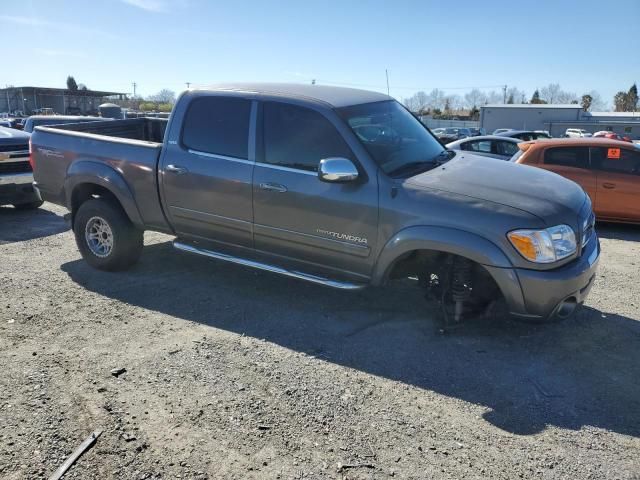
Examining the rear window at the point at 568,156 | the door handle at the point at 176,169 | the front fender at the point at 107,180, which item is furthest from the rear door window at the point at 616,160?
the front fender at the point at 107,180

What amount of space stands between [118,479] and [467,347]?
2639 mm

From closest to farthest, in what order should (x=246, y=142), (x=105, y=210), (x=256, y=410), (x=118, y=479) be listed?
(x=118, y=479), (x=256, y=410), (x=246, y=142), (x=105, y=210)

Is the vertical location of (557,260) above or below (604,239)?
above

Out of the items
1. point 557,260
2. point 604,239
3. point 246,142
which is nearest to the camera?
point 557,260

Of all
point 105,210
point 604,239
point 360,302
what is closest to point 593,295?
point 360,302

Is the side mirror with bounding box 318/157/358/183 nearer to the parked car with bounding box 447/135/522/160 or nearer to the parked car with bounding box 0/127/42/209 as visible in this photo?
the parked car with bounding box 0/127/42/209

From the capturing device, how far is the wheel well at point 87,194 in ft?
18.4

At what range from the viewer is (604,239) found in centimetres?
755

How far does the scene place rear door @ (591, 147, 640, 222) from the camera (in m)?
7.96

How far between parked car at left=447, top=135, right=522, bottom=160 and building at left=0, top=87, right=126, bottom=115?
6117 centimetres

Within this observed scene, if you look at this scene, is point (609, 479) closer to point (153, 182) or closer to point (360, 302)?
point (360, 302)

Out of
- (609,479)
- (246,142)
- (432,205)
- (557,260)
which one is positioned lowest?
(609,479)

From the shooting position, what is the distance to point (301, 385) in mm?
3510

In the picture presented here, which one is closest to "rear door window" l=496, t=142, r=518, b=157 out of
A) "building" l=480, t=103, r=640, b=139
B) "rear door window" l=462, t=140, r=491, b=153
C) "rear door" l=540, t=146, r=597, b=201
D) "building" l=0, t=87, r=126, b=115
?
"rear door window" l=462, t=140, r=491, b=153
